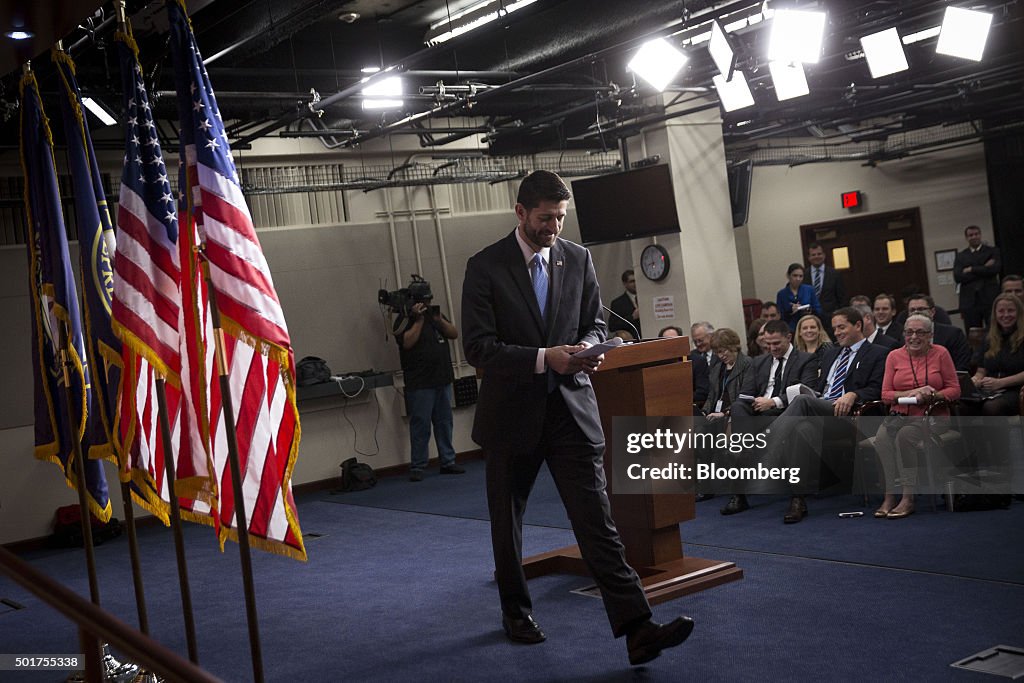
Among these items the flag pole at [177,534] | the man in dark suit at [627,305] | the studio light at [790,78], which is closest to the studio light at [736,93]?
the studio light at [790,78]

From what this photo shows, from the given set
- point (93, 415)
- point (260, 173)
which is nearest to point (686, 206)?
point (260, 173)

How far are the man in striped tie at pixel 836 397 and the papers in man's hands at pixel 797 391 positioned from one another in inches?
2.3

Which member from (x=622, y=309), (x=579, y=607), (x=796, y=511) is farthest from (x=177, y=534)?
(x=622, y=309)

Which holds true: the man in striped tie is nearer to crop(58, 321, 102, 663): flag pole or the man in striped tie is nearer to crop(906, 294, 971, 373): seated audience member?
crop(906, 294, 971, 373): seated audience member

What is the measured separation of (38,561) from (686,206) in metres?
6.27

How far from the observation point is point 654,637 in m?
3.49

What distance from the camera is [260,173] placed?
9672 mm

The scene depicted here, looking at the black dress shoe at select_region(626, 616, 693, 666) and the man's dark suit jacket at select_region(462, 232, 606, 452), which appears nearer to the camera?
the black dress shoe at select_region(626, 616, 693, 666)

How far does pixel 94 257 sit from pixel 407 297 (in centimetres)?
573

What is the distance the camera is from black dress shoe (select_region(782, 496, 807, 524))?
5871 millimetres

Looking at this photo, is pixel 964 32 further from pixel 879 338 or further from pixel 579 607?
pixel 579 607

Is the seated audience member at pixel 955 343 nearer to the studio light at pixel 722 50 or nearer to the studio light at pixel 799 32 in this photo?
the studio light at pixel 799 32

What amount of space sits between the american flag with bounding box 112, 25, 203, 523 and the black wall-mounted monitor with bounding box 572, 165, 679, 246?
6.23m

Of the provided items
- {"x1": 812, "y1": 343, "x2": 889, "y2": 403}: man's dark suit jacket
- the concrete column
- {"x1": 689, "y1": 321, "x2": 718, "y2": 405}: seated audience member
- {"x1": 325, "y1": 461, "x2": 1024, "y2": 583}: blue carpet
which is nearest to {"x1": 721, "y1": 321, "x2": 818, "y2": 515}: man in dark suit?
{"x1": 812, "y1": 343, "x2": 889, "y2": 403}: man's dark suit jacket
